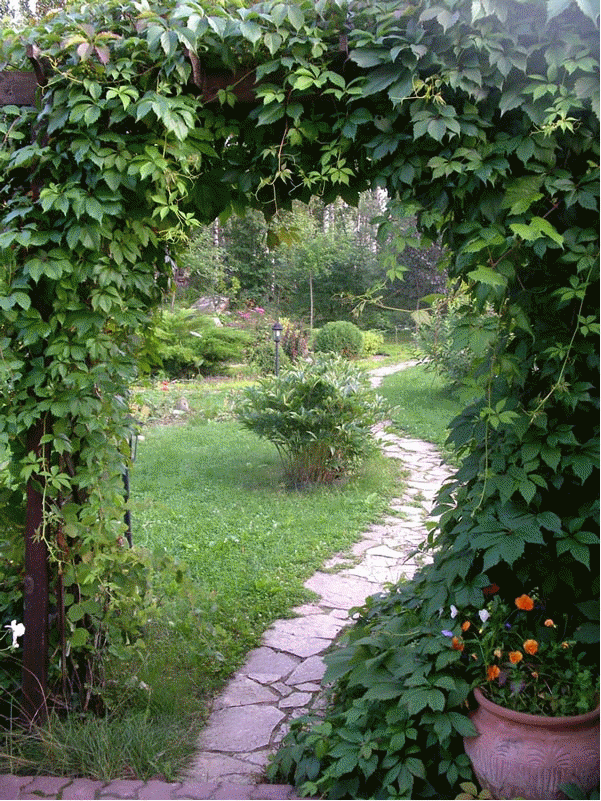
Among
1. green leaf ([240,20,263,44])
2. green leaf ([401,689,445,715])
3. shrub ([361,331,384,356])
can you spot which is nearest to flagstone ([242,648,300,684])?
green leaf ([401,689,445,715])

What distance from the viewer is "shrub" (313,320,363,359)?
13.2 metres

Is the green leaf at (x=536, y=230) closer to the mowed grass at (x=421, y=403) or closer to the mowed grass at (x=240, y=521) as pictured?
the mowed grass at (x=240, y=521)

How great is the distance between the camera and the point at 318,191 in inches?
94.7

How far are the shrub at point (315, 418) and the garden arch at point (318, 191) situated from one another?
313 centimetres

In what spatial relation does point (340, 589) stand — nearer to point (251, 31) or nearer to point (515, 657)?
point (515, 657)

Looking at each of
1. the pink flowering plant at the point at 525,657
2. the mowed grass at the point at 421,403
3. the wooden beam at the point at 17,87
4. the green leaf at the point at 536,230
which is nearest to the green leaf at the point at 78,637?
the pink flowering plant at the point at 525,657

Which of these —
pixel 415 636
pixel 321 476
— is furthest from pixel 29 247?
pixel 321 476

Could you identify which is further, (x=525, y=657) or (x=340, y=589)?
(x=340, y=589)

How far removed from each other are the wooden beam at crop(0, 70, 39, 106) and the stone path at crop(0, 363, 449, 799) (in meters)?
2.09

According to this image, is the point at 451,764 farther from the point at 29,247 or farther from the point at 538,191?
the point at 29,247

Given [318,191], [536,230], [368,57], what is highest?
[368,57]

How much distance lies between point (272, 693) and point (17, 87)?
8.16ft

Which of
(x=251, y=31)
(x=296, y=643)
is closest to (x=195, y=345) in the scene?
(x=296, y=643)

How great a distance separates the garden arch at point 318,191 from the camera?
1972mm
